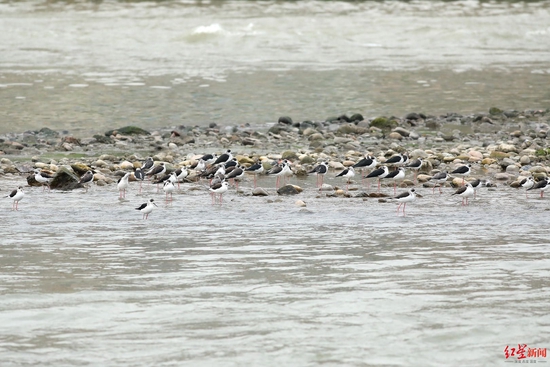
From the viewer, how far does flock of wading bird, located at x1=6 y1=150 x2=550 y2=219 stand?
1708cm

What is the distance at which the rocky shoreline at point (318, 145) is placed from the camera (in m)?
20.3

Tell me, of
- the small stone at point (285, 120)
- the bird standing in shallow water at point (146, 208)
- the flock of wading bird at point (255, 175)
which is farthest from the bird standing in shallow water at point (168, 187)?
the small stone at point (285, 120)

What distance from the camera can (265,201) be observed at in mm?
17203

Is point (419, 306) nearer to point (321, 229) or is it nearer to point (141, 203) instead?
point (321, 229)

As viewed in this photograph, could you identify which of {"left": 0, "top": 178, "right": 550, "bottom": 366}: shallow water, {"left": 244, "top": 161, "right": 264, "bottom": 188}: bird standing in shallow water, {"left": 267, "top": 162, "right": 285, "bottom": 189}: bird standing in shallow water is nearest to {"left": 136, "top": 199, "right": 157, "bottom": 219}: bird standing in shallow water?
{"left": 0, "top": 178, "right": 550, "bottom": 366}: shallow water

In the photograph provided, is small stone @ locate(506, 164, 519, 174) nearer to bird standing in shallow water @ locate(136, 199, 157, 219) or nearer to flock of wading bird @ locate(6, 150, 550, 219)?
flock of wading bird @ locate(6, 150, 550, 219)

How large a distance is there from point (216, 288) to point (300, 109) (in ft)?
66.2

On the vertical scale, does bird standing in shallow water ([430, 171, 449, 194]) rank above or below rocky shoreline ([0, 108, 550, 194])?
above

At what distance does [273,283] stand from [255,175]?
8.08 metres

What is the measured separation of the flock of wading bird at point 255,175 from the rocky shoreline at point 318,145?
343 mm

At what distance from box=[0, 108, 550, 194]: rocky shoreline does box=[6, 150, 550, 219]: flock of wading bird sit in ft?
1.13

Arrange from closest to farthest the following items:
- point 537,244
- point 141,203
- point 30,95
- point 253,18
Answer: point 537,244 < point 141,203 < point 30,95 < point 253,18

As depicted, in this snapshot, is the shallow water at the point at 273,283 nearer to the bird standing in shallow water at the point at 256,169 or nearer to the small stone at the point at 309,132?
the bird standing in shallow water at the point at 256,169

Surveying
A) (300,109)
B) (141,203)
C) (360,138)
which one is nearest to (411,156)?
(360,138)
